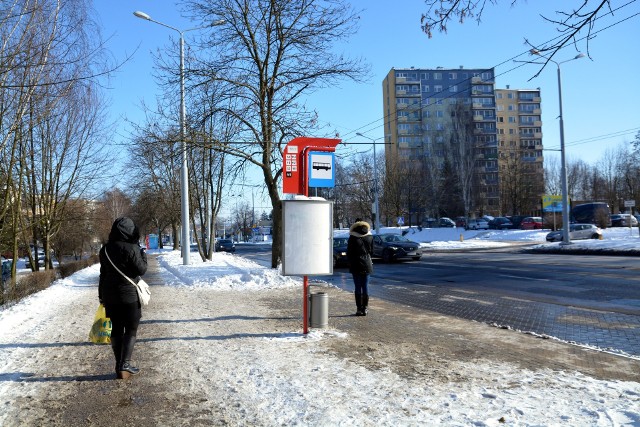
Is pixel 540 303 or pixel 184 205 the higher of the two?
pixel 184 205

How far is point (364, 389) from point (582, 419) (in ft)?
5.73

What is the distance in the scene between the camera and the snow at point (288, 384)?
12.7 feet

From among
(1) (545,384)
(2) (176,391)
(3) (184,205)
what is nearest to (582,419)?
(1) (545,384)

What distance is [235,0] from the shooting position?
15.0 meters

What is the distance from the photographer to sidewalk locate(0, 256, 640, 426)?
3.95 meters

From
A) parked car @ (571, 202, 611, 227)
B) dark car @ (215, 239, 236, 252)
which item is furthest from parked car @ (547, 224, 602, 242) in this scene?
dark car @ (215, 239, 236, 252)

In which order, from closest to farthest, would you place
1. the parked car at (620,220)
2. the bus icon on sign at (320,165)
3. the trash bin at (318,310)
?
the trash bin at (318,310) < the bus icon on sign at (320,165) < the parked car at (620,220)

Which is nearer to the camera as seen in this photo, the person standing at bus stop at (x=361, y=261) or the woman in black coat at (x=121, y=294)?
the woman in black coat at (x=121, y=294)

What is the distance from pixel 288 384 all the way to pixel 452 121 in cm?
7875

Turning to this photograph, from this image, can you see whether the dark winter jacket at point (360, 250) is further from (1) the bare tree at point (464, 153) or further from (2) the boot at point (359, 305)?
(1) the bare tree at point (464, 153)

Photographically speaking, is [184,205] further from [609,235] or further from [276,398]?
[609,235]

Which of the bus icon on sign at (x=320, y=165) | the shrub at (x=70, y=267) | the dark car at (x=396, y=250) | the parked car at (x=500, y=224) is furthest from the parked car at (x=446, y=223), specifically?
the bus icon on sign at (x=320, y=165)

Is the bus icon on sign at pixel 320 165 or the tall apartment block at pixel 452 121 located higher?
the tall apartment block at pixel 452 121

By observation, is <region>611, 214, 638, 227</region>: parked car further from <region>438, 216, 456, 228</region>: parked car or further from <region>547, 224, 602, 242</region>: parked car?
<region>438, 216, 456, 228</region>: parked car
